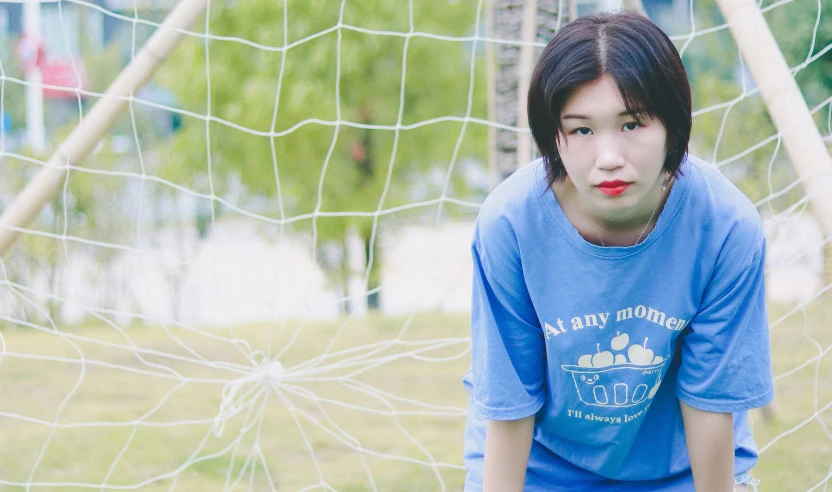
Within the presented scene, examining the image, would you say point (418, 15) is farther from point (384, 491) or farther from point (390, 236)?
point (384, 491)

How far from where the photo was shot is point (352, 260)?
8.01 m

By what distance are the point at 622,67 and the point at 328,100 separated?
5017 millimetres

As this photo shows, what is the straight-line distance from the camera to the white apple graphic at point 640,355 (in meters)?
1.47

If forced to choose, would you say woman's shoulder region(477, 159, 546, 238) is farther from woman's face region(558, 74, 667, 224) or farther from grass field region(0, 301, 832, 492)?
grass field region(0, 301, 832, 492)

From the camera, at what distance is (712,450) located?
57.7 inches

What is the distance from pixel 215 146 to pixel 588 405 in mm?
5597

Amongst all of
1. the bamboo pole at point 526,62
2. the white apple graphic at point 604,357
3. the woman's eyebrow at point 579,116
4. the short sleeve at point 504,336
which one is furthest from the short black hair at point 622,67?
the bamboo pole at point 526,62

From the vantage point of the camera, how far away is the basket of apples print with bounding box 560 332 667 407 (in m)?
1.48

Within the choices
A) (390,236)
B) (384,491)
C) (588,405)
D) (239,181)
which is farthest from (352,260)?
(588,405)

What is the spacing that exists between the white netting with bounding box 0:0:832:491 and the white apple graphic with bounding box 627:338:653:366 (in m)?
0.80

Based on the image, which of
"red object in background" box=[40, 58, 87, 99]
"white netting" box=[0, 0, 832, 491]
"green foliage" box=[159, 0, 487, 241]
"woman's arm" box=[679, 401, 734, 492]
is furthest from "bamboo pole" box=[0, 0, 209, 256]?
"red object in background" box=[40, 58, 87, 99]

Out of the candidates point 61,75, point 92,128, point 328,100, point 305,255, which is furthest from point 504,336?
point 61,75

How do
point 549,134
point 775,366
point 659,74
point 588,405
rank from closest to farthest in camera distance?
point 659,74 < point 549,134 < point 588,405 < point 775,366

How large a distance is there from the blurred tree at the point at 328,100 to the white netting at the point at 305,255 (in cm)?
2
